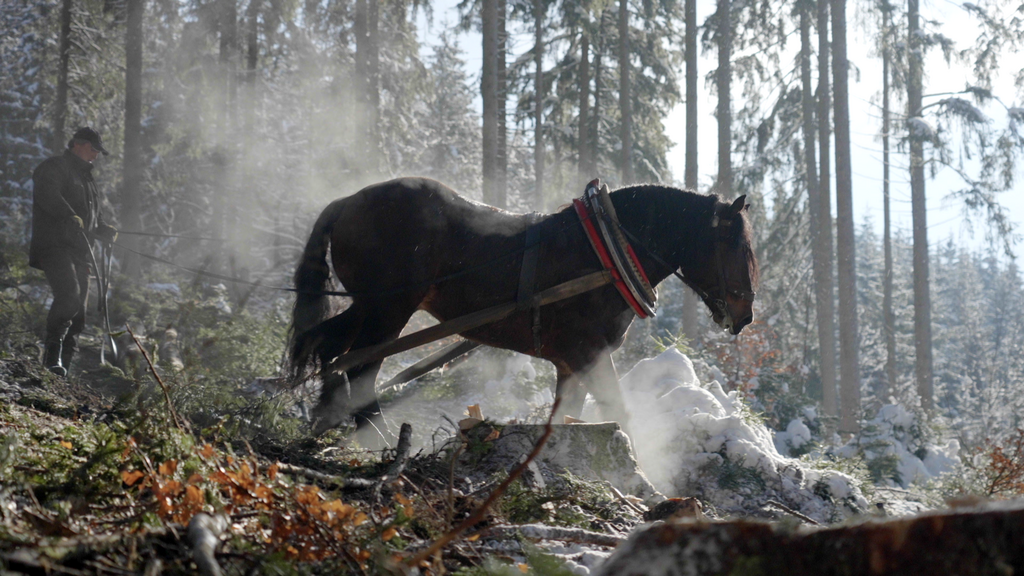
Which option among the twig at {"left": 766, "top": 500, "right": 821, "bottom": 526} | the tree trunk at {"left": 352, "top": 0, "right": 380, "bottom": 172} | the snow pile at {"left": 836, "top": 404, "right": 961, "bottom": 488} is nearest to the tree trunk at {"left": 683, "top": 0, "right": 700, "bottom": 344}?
the snow pile at {"left": 836, "top": 404, "right": 961, "bottom": 488}

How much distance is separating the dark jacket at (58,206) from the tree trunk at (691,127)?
429 inches

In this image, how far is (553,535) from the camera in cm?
261

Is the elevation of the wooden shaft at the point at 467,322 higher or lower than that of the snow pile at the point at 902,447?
higher

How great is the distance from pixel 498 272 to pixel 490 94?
348 inches

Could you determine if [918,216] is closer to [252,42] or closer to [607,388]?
[607,388]

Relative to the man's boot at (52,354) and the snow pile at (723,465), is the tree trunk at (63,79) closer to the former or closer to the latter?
the man's boot at (52,354)

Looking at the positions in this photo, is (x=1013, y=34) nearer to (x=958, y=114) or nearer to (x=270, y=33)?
(x=958, y=114)

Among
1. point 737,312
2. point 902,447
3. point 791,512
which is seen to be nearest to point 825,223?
point 902,447

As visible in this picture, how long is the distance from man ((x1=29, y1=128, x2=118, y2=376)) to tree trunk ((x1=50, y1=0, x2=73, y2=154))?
10353 millimetres

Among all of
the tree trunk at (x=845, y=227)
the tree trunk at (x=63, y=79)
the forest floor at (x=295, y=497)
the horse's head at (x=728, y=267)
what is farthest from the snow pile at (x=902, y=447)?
the tree trunk at (x=63, y=79)

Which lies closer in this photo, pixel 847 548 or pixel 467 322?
pixel 847 548

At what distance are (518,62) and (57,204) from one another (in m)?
17.8

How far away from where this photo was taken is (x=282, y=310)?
14.8 m

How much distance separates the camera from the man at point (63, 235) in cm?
640
